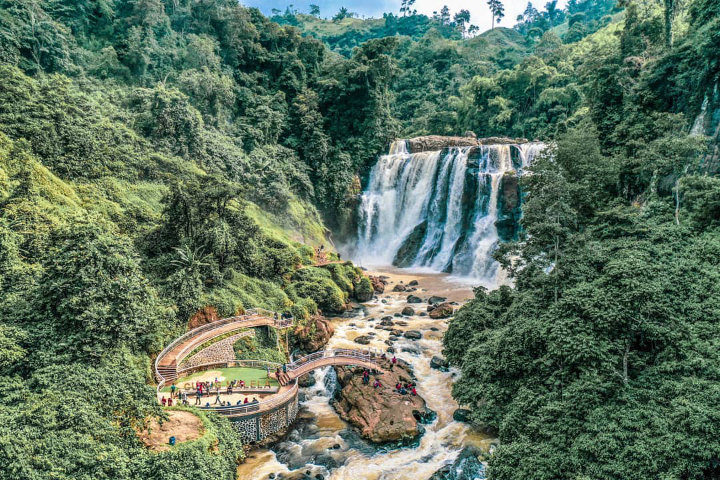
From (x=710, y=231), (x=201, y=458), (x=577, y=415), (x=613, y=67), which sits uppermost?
(x=613, y=67)

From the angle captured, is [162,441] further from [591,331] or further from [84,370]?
[591,331]

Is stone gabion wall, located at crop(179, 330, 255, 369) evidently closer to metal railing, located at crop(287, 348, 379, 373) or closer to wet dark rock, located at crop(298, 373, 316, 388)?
metal railing, located at crop(287, 348, 379, 373)

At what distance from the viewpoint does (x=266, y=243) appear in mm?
30906

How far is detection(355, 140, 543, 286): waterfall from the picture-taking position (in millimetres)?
38750

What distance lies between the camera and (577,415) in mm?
12352

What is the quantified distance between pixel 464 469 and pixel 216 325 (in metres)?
13.6

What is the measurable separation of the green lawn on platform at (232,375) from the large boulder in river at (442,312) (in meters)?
14.4

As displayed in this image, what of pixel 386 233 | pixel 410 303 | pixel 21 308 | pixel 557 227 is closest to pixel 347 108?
pixel 386 233

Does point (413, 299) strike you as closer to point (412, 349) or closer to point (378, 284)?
point (378, 284)

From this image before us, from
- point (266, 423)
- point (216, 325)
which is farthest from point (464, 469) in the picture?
point (216, 325)

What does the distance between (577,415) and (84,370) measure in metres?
15.0

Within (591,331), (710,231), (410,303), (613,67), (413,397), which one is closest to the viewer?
(591,331)

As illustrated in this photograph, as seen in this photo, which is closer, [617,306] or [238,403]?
[617,306]

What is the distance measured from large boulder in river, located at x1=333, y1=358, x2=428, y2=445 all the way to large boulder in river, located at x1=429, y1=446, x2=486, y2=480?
7.35 feet
